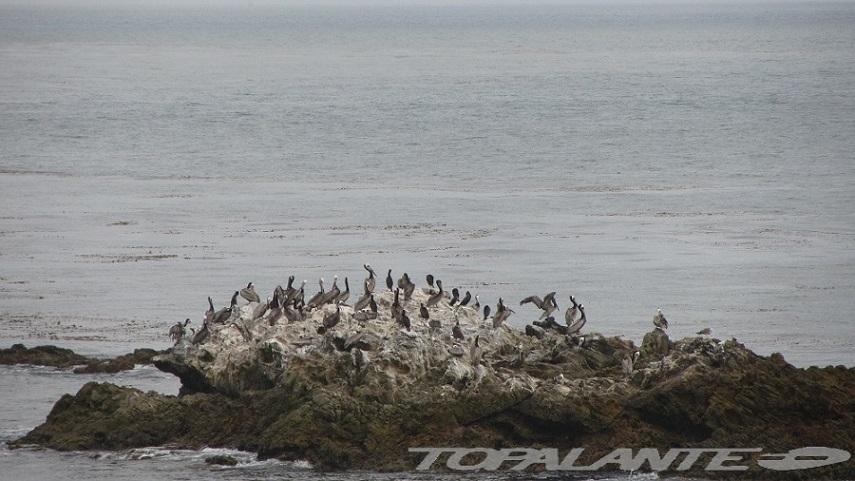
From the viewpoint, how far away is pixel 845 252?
3697 cm

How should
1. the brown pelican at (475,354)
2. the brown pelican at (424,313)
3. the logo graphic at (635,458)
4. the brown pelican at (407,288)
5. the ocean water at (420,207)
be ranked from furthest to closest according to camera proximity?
the ocean water at (420,207) → the brown pelican at (407,288) → the brown pelican at (424,313) → the brown pelican at (475,354) → the logo graphic at (635,458)

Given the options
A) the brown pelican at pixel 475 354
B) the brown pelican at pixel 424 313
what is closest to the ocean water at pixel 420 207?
the brown pelican at pixel 475 354

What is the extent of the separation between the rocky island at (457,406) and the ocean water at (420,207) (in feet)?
2.72

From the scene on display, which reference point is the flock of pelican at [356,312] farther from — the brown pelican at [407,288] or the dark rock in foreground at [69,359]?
the dark rock in foreground at [69,359]

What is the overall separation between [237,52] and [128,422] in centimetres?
17623

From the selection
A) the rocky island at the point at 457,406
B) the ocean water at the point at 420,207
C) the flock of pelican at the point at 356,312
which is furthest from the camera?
the ocean water at the point at 420,207

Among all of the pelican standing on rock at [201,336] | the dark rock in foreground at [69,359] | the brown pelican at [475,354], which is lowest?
the dark rock in foreground at [69,359]

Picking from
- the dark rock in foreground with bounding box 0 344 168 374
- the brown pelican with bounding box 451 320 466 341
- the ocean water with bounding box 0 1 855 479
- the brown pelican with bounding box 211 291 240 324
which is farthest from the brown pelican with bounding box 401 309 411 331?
the dark rock in foreground with bounding box 0 344 168 374

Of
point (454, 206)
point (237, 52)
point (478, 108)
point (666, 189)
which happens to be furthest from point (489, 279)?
point (237, 52)

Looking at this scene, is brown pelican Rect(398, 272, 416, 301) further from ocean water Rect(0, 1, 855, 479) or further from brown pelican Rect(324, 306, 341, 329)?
ocean water Rect(0, 1, 855, 479)

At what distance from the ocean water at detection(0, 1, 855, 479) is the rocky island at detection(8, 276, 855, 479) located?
2.72 ft

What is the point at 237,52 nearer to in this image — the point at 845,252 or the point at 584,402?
the point at 845,252

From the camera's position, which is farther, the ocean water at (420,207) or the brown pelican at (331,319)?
the ocean water at (420,207)

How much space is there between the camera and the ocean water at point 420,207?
92.4 feet
